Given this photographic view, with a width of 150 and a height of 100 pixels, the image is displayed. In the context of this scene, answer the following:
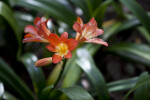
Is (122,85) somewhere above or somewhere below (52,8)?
below

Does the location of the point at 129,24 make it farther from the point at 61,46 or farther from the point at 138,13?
the point at 61,46

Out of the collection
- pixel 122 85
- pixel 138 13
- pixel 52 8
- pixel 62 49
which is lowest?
pixel 122 85

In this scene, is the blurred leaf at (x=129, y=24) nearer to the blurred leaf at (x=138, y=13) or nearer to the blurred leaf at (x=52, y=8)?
the blurred leaf at (x=138, y=13)

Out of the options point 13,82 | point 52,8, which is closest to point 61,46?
point 13,82

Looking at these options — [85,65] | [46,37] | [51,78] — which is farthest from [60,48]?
[51,78]

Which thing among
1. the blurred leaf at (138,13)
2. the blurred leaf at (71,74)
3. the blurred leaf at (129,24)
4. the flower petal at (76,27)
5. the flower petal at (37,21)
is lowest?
the blurred leaf at (71,74)

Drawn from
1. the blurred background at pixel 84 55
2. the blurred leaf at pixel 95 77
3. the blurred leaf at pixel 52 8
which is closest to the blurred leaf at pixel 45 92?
the blurred background at pixel 84 55

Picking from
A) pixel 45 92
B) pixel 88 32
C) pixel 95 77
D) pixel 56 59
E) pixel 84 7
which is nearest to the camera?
pixel 56 59

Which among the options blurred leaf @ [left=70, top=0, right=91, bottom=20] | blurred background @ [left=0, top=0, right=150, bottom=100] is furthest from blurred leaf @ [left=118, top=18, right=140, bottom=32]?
blurred leaf @ [left=70, top=0, right=91, bottom=20]
